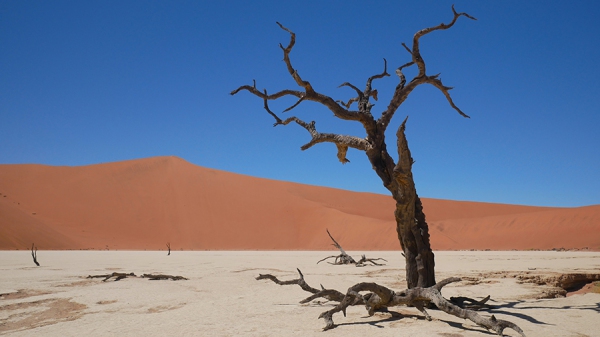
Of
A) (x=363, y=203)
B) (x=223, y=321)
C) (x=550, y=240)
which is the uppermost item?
(x=363, y=203)

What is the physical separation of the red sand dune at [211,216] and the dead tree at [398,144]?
2586 centimetres

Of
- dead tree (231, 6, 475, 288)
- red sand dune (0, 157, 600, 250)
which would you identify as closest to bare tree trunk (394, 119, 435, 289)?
dead tree (231, 6, 475, 288)

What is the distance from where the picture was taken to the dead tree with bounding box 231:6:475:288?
5799mm

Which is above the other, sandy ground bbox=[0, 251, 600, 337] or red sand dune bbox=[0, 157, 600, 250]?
red sand dune bbox=[0, 157, 600, 250]

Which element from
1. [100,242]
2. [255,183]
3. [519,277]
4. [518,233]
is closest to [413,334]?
[519,277]

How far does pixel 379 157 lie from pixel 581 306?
10.9 feet

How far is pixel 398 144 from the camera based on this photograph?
216 inches

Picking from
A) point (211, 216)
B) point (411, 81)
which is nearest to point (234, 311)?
point (411, 81)

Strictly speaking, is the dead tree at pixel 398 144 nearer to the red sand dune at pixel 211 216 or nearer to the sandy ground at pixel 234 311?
the sandy ground at pixel 234 311

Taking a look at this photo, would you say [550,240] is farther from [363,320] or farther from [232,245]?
[363,320]

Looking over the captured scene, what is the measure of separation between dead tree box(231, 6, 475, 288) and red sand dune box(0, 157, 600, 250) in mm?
25864

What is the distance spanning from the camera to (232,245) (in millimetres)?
36438

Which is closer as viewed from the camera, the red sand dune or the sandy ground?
the sandy ground

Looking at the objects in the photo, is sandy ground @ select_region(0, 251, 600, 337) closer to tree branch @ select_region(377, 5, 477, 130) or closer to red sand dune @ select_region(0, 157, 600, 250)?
tree branch @ select_region(377, 5, 477, 130)
